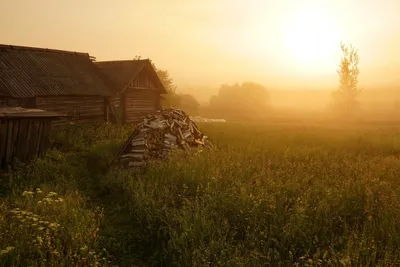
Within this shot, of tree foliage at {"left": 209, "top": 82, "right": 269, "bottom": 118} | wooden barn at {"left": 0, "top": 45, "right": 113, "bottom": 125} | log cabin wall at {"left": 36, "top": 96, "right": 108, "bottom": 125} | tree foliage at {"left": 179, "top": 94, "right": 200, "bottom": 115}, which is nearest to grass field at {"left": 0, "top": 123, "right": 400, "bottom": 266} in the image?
wooden barn at {"left": 0, "top": 45, "right": 113, "bottom": 125}

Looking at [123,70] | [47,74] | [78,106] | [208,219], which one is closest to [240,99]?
[123,70]

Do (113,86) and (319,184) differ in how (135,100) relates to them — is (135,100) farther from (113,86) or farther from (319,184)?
(319,184)

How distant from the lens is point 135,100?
26.4 m

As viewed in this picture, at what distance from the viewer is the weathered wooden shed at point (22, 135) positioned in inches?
416

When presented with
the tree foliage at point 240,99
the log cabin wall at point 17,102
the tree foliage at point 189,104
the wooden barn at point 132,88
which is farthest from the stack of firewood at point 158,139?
the tree foliage at point 240,99

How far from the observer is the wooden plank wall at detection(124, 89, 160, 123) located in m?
25.6

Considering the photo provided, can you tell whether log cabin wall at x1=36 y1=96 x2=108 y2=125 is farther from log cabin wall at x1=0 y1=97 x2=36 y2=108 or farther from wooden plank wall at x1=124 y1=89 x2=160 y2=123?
wooden plank wall at x1=124 y1=89 x2=160 y2=123

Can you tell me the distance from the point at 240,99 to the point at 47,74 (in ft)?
163

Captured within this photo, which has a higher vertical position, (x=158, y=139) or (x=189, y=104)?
(x=189, y=104)

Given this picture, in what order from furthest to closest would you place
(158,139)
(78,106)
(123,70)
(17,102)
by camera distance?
(123,70)
(78,106)
(17,102)
(158,139)

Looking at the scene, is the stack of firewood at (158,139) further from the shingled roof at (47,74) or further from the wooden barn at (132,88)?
the wooden barn at (132,88)

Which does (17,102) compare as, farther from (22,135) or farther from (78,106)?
(22,135)

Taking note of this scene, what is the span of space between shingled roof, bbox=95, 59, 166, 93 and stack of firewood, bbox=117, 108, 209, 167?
1117 centimetres

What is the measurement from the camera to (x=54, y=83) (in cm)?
2017
